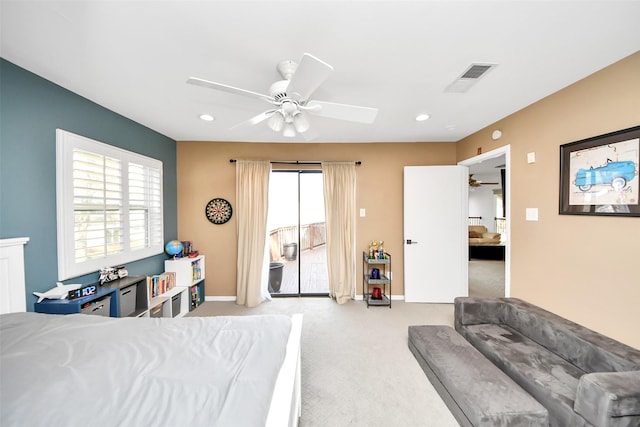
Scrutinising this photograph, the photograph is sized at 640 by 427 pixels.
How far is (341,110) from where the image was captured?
173cm

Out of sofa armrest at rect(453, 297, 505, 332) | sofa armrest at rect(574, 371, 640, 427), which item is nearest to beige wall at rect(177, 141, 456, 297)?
sofa armrest at rect(453, 297, 505, 332)

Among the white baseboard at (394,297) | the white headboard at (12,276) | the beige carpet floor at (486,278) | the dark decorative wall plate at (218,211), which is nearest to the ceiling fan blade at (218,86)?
the white headboard at (12,276)

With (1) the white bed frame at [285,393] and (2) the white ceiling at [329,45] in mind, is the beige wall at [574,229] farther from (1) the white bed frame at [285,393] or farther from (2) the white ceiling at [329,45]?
(1) the white bed frame at [285,393]

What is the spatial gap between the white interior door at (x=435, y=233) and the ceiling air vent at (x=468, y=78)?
1.62 meters

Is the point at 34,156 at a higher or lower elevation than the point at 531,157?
lower

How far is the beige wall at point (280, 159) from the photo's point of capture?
12.1 ft

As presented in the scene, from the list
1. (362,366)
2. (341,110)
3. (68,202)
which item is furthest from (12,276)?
(362,366)

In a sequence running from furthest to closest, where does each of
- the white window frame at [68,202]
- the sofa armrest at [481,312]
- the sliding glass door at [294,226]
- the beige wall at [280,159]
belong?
the sliding glass door at [294,226] < the beige wall at [280,159] < the sofa armrest at [481,312] < the white window frame at [68,202]

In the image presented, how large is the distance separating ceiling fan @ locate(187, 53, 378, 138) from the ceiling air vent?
86 centimetres

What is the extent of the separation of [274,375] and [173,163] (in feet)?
11.8

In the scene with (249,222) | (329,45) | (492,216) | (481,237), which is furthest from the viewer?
(492,216)

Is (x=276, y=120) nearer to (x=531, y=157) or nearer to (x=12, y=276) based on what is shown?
(x=12, y=276)

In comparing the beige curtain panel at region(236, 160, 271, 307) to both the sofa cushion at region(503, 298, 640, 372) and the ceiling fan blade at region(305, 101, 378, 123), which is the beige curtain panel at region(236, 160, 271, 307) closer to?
the ceiling fan blade at region(305, 101, 378, 123)

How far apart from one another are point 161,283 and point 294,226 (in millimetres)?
2007
